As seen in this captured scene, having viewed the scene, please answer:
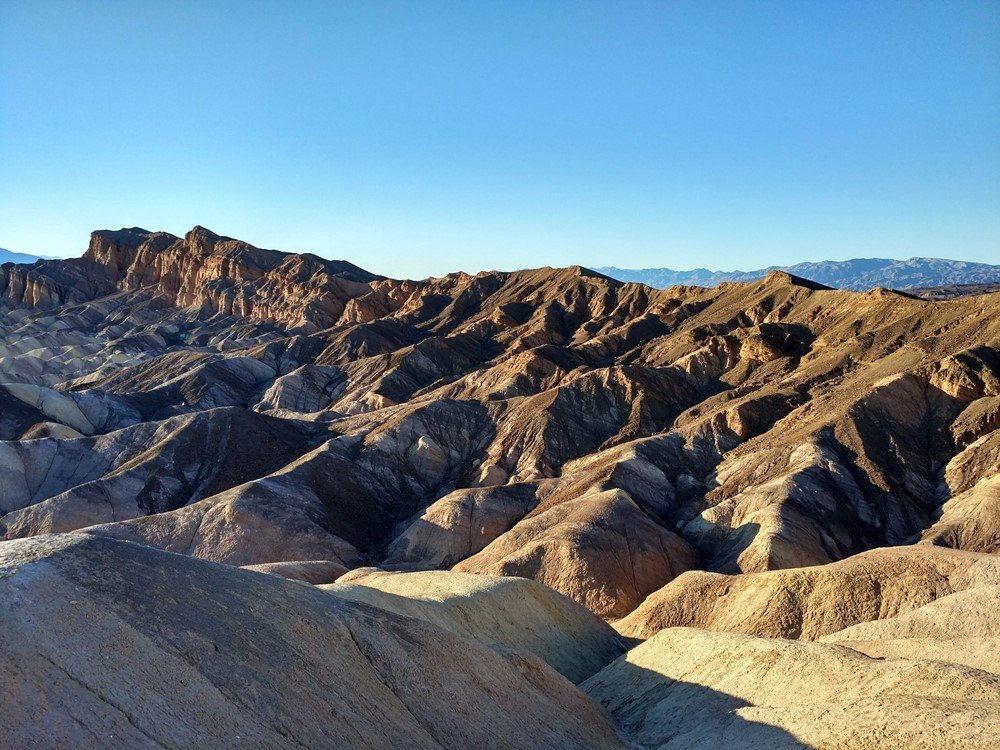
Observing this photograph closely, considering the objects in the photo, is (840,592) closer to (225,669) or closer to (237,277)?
(225,669)

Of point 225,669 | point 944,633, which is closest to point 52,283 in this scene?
point 225,669

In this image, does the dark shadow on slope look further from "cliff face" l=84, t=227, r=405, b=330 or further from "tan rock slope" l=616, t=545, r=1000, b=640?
"cliff face" l=84, t=227, r=405, b=330

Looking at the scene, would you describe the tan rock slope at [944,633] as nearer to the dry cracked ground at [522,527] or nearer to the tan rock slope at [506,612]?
the dry cracked ground at [522,527]

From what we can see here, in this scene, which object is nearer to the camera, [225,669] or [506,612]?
[225,669]

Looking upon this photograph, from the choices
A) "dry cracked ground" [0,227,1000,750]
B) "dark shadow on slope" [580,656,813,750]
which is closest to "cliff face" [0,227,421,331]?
"dry cracked ground" [0,227,1000,750]

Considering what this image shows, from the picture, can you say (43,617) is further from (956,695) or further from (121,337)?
(121,337)

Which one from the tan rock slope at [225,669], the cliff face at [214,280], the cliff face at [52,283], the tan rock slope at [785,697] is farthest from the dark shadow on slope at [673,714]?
the cliff face at [52,283]
